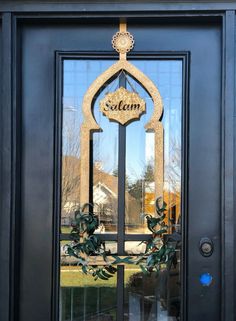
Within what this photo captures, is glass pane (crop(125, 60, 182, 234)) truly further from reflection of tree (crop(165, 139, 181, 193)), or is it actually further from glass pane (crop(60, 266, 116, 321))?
glass pane (crop(60, 266, 116, 321))

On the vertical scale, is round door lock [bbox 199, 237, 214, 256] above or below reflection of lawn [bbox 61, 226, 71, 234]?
below

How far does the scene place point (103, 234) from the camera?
6.27 feet

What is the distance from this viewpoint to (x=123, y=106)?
1920 millimetres

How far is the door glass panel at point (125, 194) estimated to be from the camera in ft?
6.26

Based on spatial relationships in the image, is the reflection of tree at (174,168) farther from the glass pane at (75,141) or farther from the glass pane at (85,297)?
the glass pane at (85,297)

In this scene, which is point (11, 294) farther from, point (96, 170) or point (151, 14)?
point (151, 14)

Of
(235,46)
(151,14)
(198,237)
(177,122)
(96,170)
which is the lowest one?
(198,237)

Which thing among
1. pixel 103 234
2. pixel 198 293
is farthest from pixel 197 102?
pixel 198 293

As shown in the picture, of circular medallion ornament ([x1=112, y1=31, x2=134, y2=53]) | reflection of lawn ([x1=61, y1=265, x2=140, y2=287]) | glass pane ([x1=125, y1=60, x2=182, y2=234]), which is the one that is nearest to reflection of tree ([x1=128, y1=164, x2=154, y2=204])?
glass pane ([x1=125, y1=60, x2=182, y2=234])

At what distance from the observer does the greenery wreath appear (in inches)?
73.6

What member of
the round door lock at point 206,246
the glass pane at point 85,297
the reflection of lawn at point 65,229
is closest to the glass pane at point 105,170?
the reflection of lawn at point 65,229

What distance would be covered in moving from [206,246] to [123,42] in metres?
0.95

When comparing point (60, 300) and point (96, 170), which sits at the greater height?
point (96, 170)

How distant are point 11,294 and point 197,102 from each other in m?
1.14
